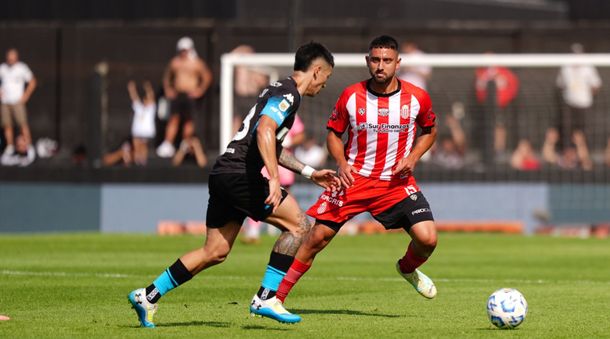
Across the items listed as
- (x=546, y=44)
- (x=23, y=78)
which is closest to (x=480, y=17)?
(x=546, y=44)

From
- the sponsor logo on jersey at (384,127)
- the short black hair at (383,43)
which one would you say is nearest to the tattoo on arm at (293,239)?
the sponsor logo on jersey at (384,127)

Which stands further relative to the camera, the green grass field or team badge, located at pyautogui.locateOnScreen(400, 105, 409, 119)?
team badge, located at pyautogui.locateOnScreen(400, 105, 409, 119)

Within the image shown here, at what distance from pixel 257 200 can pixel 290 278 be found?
42.8 inches

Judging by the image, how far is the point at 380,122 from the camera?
38.6 ft

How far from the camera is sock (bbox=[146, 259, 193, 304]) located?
10430 mm

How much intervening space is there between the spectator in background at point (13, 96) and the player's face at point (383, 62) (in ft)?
53.2

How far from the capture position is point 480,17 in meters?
37.5

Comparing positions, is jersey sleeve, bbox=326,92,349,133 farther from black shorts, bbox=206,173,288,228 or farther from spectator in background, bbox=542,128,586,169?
spectator in background, bbox=542,128,586,169

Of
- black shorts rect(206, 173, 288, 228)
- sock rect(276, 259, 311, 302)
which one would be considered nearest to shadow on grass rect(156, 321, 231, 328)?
sock rect(276, 259, 311, 302)

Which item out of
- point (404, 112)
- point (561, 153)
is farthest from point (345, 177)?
point (561, 153)

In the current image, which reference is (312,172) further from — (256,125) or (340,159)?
(340,159)

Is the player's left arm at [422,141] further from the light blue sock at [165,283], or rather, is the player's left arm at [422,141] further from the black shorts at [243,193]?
the light blue sock at [165,283]

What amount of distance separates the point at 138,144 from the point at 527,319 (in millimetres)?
16256

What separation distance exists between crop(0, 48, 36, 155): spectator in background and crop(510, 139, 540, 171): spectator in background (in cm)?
898
